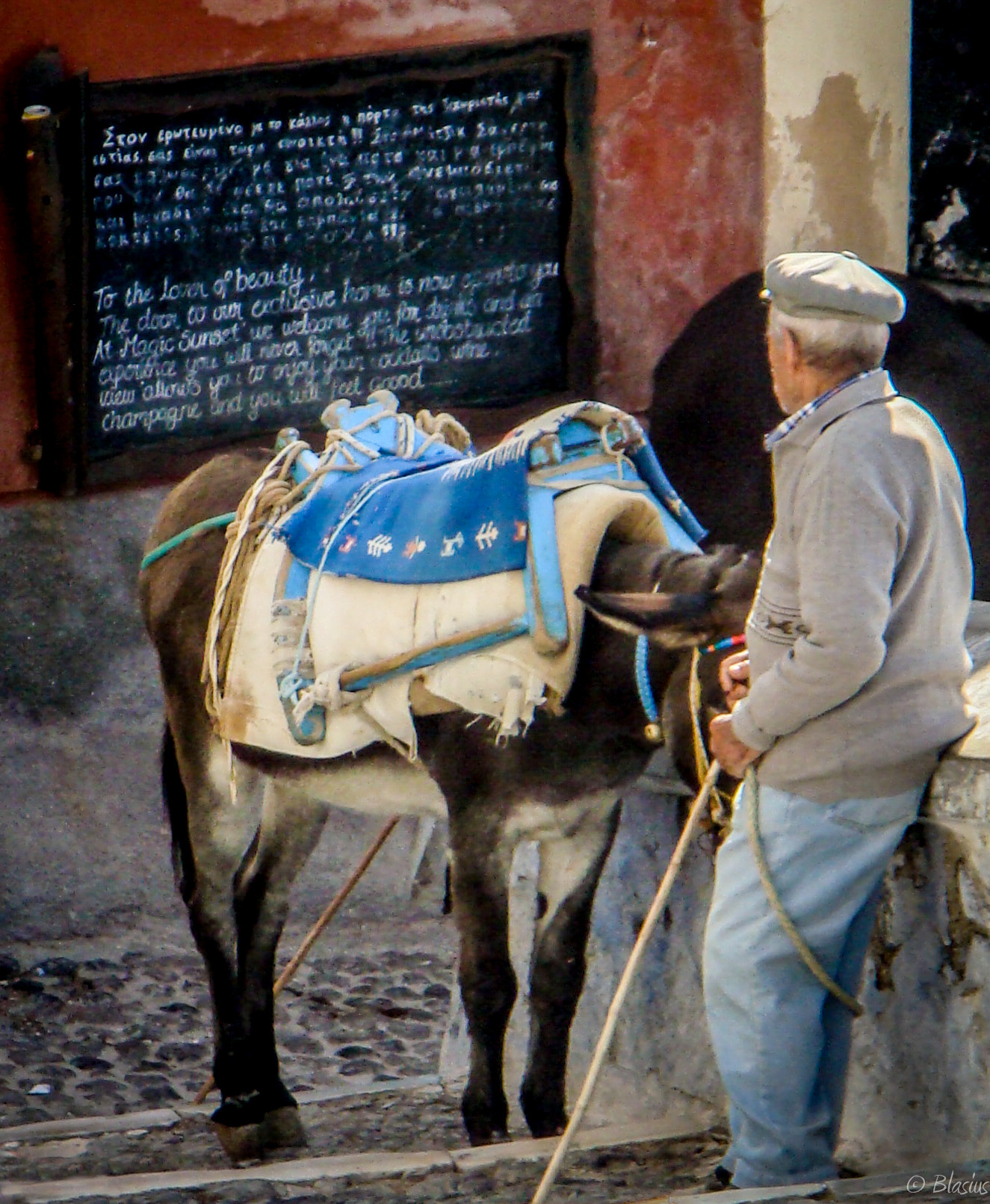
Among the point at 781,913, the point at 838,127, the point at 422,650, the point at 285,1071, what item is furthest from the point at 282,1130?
the point at 838,127

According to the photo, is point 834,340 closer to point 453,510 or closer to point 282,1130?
point 453,510

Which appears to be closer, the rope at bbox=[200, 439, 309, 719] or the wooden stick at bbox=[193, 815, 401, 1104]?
the rope at bbox=[200, 439, 309, 719]

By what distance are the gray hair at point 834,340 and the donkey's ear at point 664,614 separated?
505mm

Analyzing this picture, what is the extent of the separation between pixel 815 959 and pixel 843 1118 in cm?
74

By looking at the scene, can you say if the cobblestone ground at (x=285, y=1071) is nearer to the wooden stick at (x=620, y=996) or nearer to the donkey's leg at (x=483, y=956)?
the donkey's leg at (x=483, y=956)

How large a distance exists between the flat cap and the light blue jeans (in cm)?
76

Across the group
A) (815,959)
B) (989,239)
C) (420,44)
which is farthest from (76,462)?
(815,959)

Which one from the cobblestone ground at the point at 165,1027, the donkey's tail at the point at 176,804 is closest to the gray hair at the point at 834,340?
the donkey's tail at the point at 176,804

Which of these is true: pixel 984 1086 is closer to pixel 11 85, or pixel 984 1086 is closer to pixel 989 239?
pixel 989 239

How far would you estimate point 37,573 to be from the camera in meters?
5.64

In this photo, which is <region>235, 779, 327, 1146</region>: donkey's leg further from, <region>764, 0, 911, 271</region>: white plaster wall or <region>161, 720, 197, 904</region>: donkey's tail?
<region>764, 0, 911, 271</region>: white plaster wall

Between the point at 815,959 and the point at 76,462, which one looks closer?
the point at 815,959

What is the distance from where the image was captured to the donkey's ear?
308cm

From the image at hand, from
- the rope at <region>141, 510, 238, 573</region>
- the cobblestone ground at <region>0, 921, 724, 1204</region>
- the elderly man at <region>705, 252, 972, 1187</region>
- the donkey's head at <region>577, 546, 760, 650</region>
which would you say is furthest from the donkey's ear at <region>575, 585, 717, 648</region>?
the rope at <region>141, 510, 238, 573</region>
